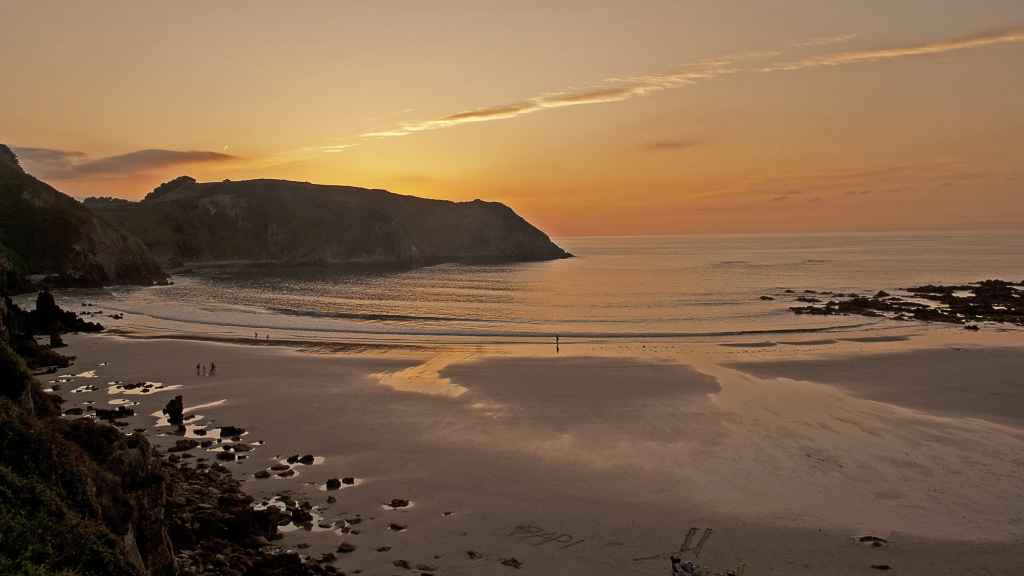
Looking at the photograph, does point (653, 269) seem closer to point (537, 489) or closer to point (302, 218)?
point (302, 218)

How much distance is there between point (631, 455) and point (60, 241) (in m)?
98.8

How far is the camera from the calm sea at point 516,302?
5731 cm

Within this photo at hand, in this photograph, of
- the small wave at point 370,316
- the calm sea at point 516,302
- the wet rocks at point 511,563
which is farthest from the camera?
the small wave at point 370,316

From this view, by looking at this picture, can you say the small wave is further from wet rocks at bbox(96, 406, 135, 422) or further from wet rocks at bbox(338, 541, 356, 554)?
wet rocks at bbox(338, 541, 356, 554)

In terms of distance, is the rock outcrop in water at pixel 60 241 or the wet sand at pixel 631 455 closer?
the wet sand at pixel 631 455

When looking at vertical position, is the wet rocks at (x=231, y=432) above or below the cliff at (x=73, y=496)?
below

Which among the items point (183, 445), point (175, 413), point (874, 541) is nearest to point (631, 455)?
point (874, 541)

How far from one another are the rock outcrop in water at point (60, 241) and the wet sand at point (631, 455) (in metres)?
62.5

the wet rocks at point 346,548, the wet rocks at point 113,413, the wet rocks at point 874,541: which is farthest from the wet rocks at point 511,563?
the wet rocks at point 113,413

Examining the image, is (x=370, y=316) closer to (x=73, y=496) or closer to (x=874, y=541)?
(x=874, y=541)

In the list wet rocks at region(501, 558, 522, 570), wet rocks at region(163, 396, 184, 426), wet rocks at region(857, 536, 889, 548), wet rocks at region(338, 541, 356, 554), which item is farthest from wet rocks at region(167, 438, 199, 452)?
wet rocks at region(857, 536, 889, 548)

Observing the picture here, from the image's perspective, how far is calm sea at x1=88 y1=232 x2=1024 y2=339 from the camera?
5731 cm

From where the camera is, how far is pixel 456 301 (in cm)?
8162

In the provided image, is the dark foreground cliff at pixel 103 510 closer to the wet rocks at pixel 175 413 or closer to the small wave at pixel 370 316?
the wet rocks at pixel 175 413
